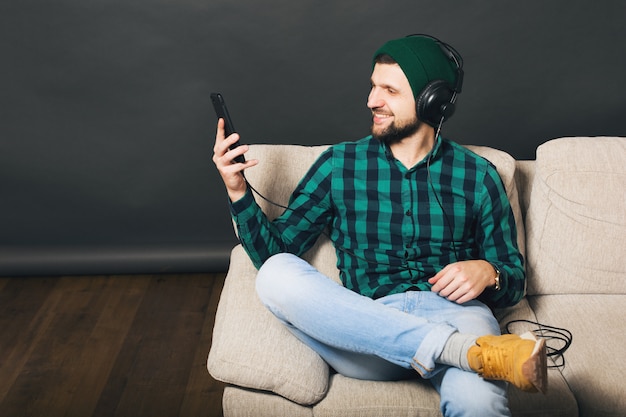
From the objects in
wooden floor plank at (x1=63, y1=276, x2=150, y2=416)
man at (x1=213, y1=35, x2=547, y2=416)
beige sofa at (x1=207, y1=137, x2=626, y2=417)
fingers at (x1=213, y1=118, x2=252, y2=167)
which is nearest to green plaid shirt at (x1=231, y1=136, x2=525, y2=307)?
man at (x1=213, y1=35, x2=547, y2=416)

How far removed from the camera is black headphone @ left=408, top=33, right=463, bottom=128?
193cm

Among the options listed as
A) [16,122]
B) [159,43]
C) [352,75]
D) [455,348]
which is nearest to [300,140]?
[352,75]

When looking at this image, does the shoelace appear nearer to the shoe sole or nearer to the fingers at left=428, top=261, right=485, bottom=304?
the fingers at left=428, top=261, right=485, bottom=304

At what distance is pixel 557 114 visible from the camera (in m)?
2.90

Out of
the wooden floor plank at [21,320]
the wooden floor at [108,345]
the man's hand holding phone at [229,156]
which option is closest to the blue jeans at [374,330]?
the man's hand holding phone at [229,156]

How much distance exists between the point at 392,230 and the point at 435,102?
1.23ft

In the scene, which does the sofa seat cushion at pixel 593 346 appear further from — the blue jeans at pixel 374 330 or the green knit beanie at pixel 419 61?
the green knit beanie at pixel 419 61

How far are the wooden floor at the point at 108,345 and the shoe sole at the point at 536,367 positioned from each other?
1133 millimetres

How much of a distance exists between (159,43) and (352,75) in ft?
2.48

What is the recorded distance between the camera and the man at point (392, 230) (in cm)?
175

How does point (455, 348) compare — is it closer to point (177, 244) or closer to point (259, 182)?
point (259, 182)

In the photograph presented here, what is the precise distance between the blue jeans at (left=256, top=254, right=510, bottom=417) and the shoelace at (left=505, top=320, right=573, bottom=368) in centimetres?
20

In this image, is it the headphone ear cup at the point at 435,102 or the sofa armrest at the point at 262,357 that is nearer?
the sofa armrest at the point at 262,357

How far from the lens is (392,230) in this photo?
2.04 meters
